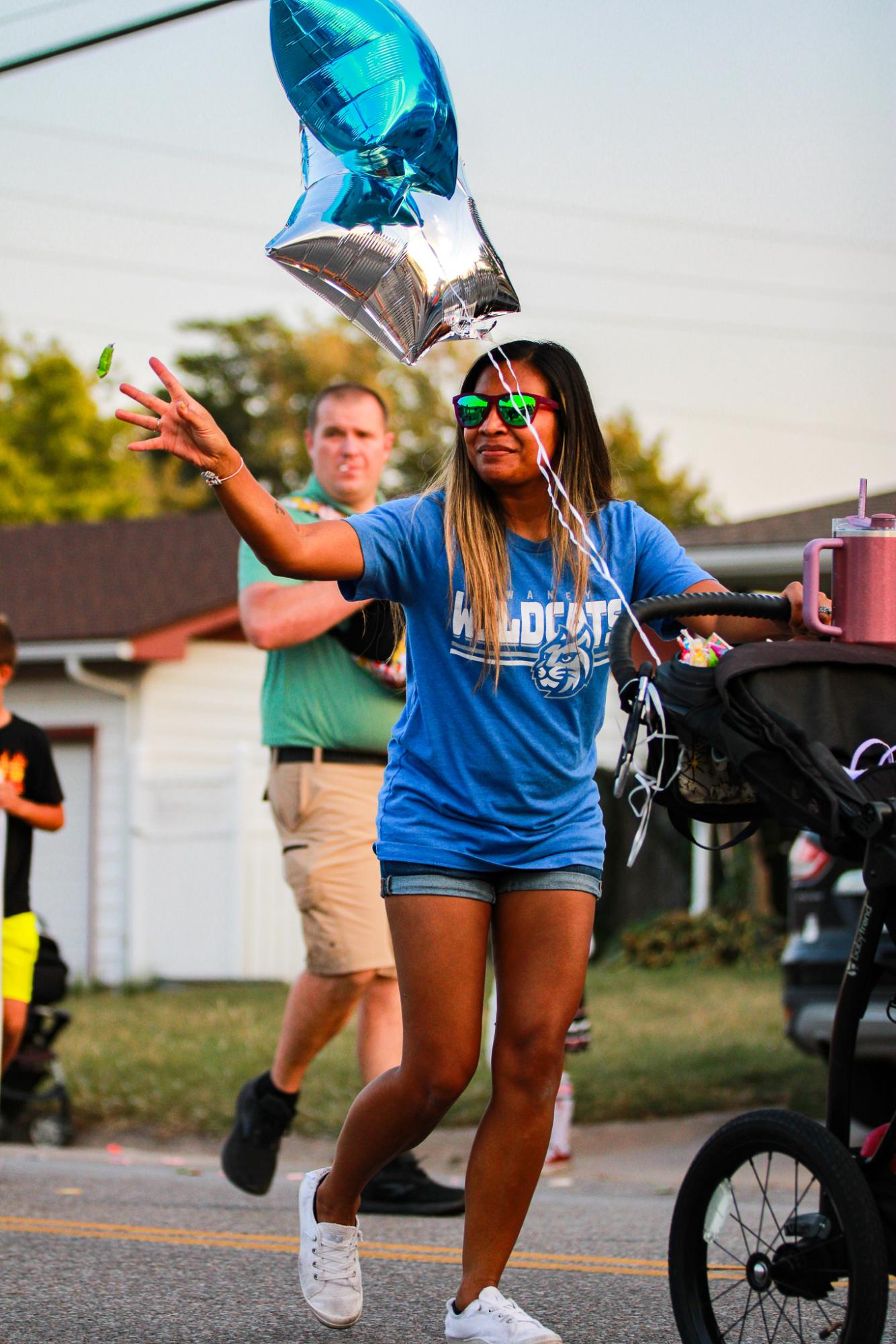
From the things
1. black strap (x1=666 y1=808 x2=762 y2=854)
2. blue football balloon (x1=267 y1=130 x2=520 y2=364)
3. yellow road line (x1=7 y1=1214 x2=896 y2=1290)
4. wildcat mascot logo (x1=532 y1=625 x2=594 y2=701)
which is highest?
blue football balloon (x1=267 y1=130 x2=520 y2=364)

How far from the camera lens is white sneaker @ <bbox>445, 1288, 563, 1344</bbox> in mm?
3510

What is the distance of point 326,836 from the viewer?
18.7 ft

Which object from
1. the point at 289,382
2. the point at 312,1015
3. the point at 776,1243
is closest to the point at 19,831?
the point at 312,1015

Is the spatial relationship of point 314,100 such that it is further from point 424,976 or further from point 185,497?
point 185,497

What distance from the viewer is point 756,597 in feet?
11.5

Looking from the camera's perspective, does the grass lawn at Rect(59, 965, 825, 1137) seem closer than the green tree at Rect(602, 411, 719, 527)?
Yes

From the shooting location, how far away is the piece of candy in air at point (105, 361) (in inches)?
141

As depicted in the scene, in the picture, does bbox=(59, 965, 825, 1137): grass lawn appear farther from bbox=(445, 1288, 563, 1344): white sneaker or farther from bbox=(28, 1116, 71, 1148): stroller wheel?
bbox=(445, 1288, 563, 1344): white sneaker

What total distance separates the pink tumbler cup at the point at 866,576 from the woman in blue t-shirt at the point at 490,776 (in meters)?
0.22

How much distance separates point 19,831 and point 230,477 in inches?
149

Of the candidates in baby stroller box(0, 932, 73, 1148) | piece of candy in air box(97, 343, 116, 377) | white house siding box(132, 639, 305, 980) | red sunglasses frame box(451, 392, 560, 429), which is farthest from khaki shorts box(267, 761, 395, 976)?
white house siding box(132, 639, 305, 980)

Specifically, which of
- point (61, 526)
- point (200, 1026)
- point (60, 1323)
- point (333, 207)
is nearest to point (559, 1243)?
point (60, 1323)

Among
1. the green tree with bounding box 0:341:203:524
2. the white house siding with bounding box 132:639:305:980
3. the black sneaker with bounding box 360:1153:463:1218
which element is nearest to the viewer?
the black sneaker with bounding box 360:1153:463:1218

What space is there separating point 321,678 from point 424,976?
7.21ft
